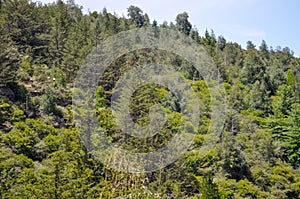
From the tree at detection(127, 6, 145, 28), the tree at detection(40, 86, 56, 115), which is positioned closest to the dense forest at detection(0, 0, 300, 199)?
the tree at detection(40, 86, 56, 115)

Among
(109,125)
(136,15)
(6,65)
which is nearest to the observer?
(109,125)

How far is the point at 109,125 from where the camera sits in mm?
18578

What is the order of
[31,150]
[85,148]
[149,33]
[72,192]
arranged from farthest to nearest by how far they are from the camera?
1. [149,33]
2. [31,150]
3. [85,148]
4. [72,192]

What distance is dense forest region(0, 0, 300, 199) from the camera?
1405cm

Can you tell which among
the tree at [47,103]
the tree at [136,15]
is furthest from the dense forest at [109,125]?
the tree at [136,15]

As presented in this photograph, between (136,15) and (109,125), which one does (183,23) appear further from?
(109,125)

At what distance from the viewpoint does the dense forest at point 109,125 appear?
14.1m

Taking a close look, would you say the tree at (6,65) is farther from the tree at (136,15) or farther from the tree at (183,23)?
the tree at (183,23)

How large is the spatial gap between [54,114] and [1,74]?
14.1 ft

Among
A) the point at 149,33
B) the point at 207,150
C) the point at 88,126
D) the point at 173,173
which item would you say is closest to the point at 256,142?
the point at 207,150

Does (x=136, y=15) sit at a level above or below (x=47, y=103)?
above

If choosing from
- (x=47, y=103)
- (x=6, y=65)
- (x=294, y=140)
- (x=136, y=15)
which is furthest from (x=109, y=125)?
(x=136, y=15)

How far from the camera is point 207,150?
2427 cm

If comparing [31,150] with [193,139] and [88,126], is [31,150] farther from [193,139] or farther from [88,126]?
[193,139]
